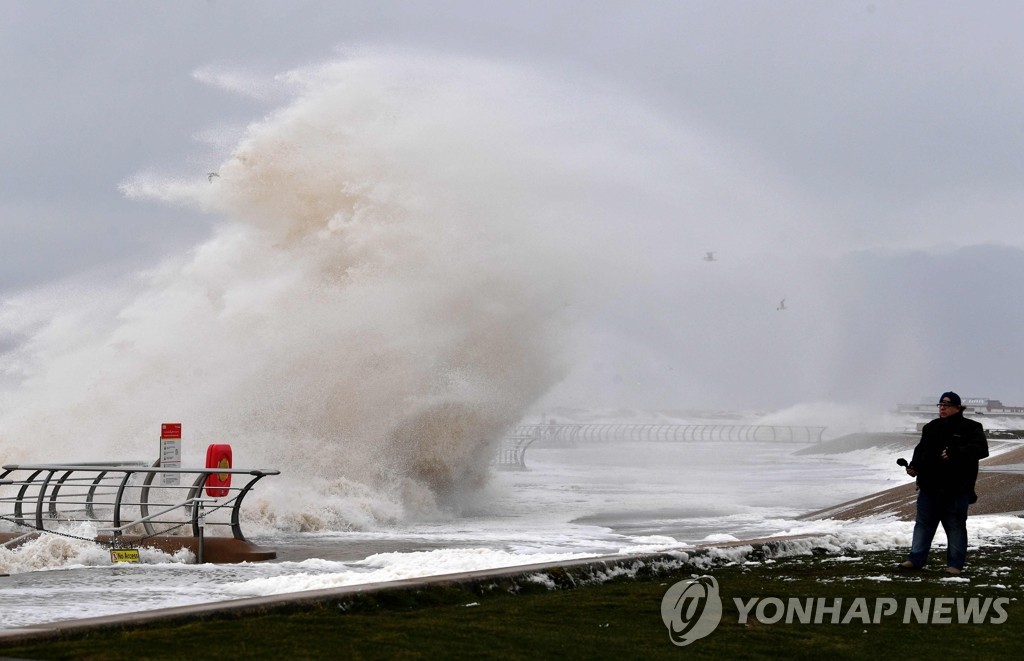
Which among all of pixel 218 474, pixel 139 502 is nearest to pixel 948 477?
pixel 218 474

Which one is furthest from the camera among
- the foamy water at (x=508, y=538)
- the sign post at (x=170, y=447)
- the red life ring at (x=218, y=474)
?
the sign post at (x=170, y=447)

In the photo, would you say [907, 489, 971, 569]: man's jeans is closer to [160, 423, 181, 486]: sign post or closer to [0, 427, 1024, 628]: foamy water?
[0, 427, 1024, 628]: foamy water

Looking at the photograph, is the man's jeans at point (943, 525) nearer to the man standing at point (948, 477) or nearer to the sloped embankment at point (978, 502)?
the man standing at point (948, 477)

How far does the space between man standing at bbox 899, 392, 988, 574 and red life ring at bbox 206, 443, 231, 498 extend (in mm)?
6503

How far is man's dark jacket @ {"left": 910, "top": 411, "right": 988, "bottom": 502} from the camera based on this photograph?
836 cm

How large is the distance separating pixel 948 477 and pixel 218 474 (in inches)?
270

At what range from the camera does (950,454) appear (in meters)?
8.41

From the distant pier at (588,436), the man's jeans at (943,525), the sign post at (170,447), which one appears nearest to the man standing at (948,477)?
the man's jeans at (943,525)

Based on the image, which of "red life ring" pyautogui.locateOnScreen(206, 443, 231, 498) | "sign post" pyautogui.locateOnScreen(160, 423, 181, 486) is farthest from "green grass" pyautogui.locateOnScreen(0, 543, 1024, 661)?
"sign post" pyautogui.locateOnScreen(160, 423, 181, 486)

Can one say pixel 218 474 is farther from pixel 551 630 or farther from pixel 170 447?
pixel 551 630

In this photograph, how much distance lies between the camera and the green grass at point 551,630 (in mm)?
5270

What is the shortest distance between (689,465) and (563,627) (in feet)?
110

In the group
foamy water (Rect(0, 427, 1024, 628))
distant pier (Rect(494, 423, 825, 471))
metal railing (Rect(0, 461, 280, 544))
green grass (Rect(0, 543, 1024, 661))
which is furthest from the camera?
distant pier (Rect(494, 423, 825, 471))

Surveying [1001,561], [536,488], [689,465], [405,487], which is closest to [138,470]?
[1001,561]
